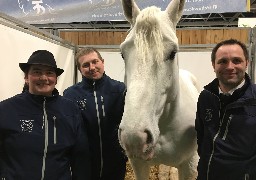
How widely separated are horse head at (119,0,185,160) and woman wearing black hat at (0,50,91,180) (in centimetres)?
45

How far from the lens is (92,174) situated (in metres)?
1.86

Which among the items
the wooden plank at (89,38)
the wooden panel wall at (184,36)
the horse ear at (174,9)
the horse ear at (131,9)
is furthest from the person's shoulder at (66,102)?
the wooden plank at (89,38)

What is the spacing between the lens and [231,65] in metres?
1.44

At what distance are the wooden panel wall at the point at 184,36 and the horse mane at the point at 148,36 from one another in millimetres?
2287

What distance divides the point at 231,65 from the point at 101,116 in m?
0.77

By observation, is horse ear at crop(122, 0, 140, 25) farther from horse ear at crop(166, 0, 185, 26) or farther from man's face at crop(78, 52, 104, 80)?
man's face at crop(78, 52, 104, 80)

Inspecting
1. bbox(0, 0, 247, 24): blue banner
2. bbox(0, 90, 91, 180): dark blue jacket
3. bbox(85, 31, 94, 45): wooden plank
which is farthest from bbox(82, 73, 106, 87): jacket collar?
bbox(0, 0, 247, 24): blue banner

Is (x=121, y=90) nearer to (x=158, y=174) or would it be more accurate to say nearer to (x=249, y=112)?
(x=249, y=112)

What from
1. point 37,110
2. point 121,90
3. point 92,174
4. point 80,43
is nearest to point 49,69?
point 37,110

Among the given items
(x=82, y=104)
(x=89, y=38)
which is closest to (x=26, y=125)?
(x=82, y=104)

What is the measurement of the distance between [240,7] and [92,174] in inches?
111

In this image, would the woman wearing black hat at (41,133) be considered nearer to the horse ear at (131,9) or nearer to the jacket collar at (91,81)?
the jacket collar at (91,81)

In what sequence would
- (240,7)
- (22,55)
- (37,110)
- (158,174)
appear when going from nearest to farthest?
(37,110)
(22,55)
(158,174)
(240,7)

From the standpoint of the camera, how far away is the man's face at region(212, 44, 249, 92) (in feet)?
4.74
